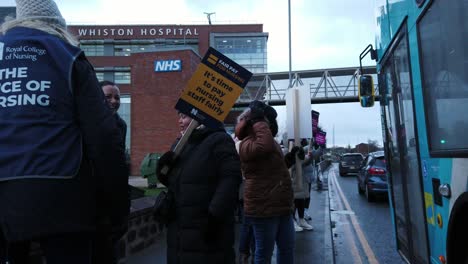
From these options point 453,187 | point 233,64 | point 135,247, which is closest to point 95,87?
point 233,64

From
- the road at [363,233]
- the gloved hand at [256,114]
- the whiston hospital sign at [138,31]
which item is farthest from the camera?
the whiston hospital sign at [138,31]

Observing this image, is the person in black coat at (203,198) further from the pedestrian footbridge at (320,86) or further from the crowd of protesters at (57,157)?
the pedestrian footbridge at (320,86)

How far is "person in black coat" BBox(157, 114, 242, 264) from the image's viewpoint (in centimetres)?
274

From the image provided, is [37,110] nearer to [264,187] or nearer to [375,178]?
[264,187]

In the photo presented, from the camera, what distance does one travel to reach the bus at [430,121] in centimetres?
249

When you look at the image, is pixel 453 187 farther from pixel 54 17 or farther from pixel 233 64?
pixel 54 17

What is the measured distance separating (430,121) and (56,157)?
7.94ft

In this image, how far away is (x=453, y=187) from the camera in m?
2.56

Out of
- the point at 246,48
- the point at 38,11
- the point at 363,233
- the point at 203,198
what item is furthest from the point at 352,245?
the point at 246,48

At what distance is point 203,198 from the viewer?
279 cm

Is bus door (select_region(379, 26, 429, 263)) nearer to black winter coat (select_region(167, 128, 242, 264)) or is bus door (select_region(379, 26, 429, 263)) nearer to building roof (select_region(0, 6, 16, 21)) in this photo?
black winter coat (select_region(167, 128, 242, 264))

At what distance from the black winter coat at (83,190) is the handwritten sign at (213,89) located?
125 centimetres

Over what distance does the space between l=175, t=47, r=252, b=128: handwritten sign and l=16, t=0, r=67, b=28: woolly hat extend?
1228 millimetres

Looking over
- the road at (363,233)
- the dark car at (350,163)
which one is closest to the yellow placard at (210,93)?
the road at (363,233)
